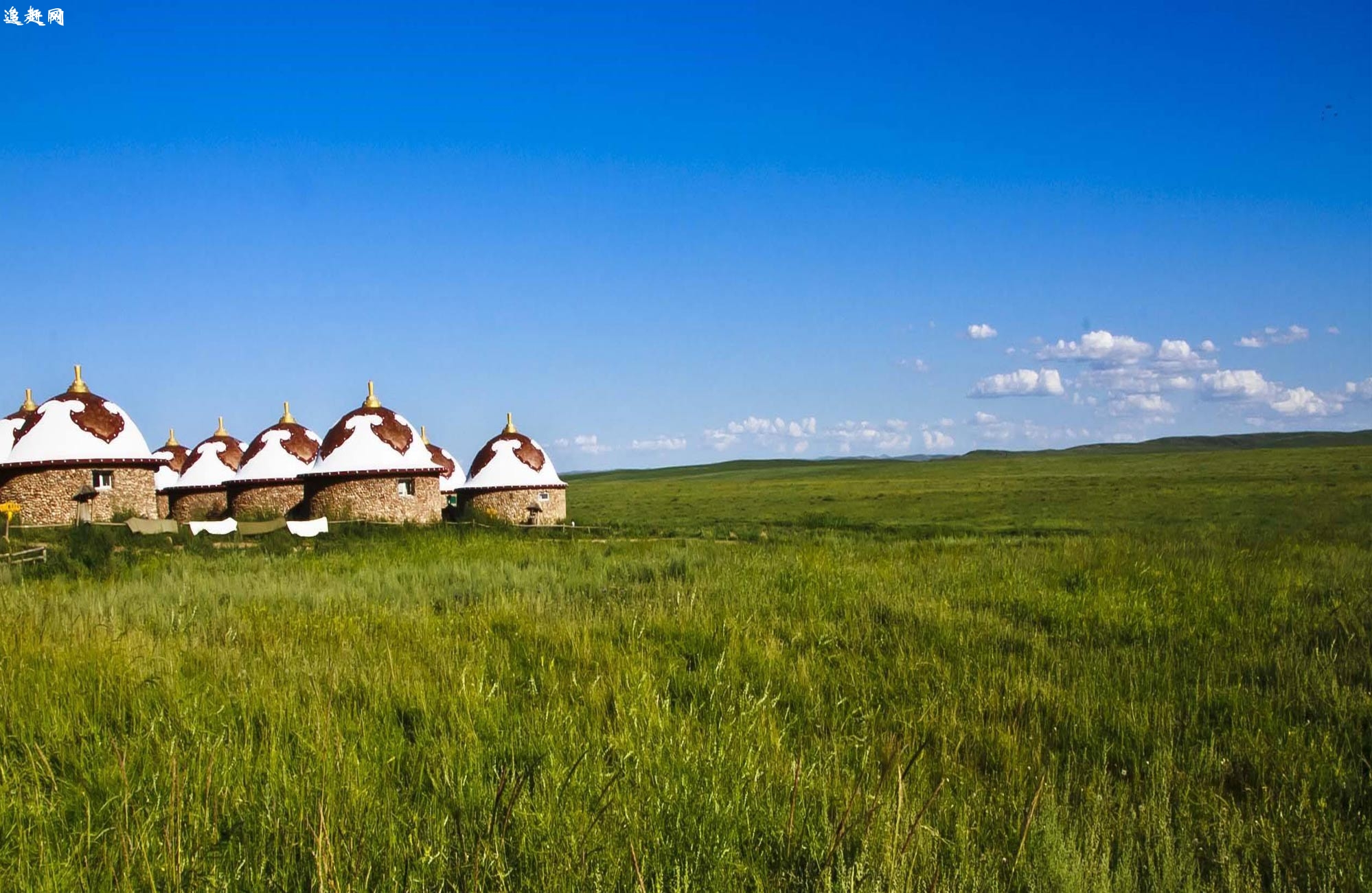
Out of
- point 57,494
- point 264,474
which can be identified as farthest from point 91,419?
point 264,474

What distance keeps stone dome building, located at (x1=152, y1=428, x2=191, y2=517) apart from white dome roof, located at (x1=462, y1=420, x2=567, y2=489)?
45.7 ft

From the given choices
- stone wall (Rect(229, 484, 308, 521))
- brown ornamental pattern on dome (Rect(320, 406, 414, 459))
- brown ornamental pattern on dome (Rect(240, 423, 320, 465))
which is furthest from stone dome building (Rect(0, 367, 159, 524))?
brown ornamental pattern on dome (Rect(320, 406, 414, 459))

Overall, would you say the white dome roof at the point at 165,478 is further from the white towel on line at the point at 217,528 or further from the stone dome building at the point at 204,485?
the white towel on line at the point at 217,528

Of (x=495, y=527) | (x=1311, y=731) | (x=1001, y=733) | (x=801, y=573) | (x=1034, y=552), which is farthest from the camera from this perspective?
(x=495, y=527)

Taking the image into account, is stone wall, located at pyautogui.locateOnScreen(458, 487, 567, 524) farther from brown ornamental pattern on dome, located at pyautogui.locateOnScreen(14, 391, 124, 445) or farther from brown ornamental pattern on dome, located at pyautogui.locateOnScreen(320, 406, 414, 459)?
brown ornamental pattern on dome, located at pyautogui.locateOnScreen(14, 391, 124, 445)

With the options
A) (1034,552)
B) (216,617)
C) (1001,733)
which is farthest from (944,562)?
(216,617)

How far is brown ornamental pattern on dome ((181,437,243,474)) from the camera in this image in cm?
4281

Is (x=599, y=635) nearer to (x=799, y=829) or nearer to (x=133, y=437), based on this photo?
(x=799, y=829)

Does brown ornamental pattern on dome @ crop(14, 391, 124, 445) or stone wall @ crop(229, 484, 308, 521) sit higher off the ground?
brown ornamental pattern on dome @ crop(14, 391, 124, 445)

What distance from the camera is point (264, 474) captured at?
126 feet

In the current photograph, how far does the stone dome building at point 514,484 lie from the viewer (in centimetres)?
4041

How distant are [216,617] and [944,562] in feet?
29.9

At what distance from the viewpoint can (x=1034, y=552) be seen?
13594 millimetres

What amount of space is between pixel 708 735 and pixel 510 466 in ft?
123
